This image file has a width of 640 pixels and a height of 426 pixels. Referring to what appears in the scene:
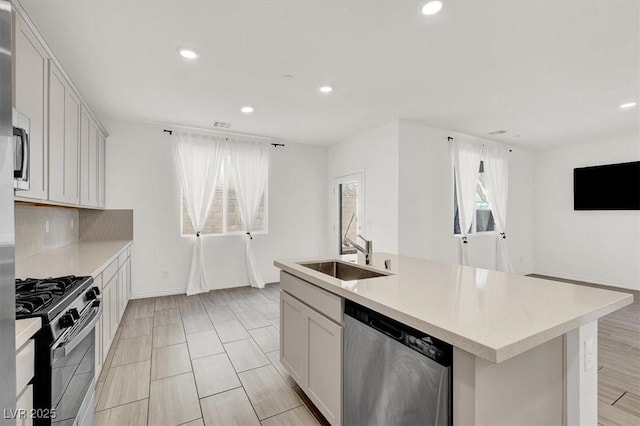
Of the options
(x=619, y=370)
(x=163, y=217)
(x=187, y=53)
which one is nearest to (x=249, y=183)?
(x=163, y=217)

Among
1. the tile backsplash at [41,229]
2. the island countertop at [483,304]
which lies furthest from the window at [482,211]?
the tile backsplash at [41,229]

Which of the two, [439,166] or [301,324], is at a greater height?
[439,166]

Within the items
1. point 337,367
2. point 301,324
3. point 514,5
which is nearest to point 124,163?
point 301,324

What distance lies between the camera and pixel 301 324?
205 cm

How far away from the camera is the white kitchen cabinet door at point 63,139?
7.14ft

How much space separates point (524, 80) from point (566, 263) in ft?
15.7

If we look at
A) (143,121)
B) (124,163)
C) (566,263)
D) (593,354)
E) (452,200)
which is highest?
(143,121)

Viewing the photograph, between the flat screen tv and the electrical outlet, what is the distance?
5.72 metres

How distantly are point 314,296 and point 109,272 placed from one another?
2.00 m

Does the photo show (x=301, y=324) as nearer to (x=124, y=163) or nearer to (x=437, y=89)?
(x=437, y=89)

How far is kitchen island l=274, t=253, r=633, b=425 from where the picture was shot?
97 centimetres

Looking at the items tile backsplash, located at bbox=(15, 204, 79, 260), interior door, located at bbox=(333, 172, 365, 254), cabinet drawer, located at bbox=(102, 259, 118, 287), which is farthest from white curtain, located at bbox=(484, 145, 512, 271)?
tile backsplash, located at bbox=(15, 204, 79, 260)

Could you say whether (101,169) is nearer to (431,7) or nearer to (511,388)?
(431,7)

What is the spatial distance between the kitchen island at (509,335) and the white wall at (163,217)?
3.84 m
